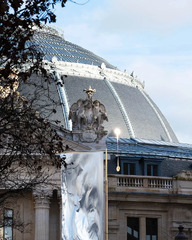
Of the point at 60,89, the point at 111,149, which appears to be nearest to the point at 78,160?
the point at 111,149

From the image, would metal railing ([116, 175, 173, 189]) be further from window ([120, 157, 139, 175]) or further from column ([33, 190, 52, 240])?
column ([33, 190, 52, 240])

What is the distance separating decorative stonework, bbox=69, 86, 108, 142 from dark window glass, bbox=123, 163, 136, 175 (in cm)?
550

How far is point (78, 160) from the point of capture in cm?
6512

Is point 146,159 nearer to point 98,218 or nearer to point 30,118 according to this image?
point 98,218

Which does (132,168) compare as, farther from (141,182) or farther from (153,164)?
(141,182)

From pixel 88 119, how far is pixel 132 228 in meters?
Result: 8.66

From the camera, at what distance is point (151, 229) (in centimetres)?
7725

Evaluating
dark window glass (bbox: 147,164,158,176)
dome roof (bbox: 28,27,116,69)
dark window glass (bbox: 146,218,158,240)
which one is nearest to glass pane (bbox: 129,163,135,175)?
dark window glass (bbox: 147,164,158,176)

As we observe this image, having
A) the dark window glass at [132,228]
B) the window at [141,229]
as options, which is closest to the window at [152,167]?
the window at [141,229]

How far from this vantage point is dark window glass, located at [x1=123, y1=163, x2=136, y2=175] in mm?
79562

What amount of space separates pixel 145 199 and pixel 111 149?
5448 millimetres

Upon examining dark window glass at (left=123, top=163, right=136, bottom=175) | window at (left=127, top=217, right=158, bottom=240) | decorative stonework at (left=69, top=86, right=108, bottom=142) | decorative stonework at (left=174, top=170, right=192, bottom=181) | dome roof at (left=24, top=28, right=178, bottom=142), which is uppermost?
dome roof at (left=24, top=28, right=178, bottom=142)

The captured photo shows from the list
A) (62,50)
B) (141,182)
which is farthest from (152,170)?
(62,50)

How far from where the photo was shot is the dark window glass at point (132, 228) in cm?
7669
